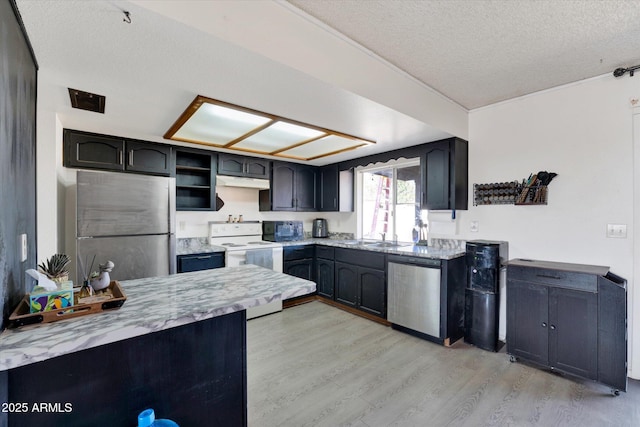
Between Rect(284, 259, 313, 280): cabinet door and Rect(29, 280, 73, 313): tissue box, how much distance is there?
293 centimetres

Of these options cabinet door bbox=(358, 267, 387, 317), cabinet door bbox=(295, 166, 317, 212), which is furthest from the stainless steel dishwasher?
cabinet door bbox=(295, 166, 317, 212)

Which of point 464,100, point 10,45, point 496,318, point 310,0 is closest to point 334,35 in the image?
point 310,0

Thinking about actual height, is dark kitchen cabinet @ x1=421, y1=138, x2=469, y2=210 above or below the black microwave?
above

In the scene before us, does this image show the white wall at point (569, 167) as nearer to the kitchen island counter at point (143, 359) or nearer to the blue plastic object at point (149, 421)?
the kitchen island counter at point (143, 359)

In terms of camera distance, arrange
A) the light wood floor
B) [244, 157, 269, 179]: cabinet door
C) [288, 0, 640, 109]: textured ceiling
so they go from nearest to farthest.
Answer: [288, 0, 640, 109]: textured ceiling
the light wood floor
[244, 157, 269, 179]: cabinet door

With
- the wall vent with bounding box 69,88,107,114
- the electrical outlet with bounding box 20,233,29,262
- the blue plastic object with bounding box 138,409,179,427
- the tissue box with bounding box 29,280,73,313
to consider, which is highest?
the wall vent with bounding box 69,88,107,114

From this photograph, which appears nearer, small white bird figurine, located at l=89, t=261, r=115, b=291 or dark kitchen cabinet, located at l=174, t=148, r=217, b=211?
small white bird figurine, located at l=89, t=261, r=115, b=291

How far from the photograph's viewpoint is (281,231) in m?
4.21

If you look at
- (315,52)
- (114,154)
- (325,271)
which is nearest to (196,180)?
(114,154)

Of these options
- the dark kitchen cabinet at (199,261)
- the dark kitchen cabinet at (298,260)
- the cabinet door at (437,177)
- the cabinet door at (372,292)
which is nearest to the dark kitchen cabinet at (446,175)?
the cabinet door at (437,177)

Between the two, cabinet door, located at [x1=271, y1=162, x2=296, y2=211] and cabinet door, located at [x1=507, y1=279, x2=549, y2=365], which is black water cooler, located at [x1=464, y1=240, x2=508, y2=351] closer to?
cabinet door, located at [x1=507, y1=279, x2=549, y2=365]

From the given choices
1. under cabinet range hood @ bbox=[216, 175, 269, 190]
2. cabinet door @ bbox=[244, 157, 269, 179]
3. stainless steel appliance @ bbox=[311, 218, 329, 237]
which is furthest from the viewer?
stainless steel appliance @ bbox=[311, 218, 329, 237]

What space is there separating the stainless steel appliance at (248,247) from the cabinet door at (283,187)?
0.45m

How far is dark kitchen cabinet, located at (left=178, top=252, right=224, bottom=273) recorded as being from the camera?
314 centimetres
